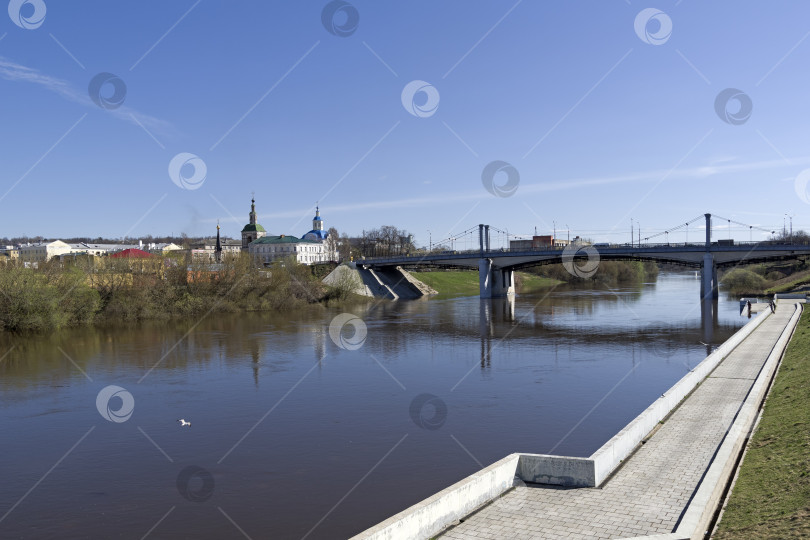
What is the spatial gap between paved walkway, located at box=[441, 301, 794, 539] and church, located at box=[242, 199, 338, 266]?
10099 centimetres

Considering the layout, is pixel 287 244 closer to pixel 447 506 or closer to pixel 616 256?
pixel 616 256

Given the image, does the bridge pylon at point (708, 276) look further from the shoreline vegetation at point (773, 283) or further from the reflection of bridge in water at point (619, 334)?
the reflection of bridge in water at point (619, 334)

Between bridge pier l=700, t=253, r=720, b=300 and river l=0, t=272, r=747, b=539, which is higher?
bridge pier l=700, t=253, r=720, b=300

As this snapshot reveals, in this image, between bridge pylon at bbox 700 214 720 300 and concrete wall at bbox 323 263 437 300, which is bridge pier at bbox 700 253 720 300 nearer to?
bridge pylon at bbox 700 214 720 300

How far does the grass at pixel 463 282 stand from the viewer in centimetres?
8562

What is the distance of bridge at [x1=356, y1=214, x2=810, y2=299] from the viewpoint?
55.1m

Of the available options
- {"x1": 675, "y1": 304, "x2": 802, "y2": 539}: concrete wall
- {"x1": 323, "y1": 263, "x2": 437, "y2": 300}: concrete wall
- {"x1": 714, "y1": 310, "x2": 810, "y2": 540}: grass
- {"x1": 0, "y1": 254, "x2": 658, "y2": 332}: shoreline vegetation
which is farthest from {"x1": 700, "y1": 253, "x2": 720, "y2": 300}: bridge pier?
{"x1": 714, "y1": 310, "x2": 810, "y2": 540}: grass

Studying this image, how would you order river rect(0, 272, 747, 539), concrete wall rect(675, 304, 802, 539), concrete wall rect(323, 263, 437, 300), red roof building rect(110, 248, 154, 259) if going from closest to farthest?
1. concrete wall rect(675, 304, 802, 539)
2. river rect(0, 272, 747, 539)
3. red roof building rect(110, 248, 154, 259)
4. concrete wall rect(323, 263, 437, 300)

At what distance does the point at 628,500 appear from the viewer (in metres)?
8.61

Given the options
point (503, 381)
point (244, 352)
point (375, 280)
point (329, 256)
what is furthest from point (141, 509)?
point (329, 256)

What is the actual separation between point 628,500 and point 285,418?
32.6 feet

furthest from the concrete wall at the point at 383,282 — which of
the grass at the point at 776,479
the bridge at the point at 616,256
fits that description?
the grass at the point at 776,479

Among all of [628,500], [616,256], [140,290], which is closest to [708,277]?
[616,256]

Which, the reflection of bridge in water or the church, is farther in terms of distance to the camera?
the church
